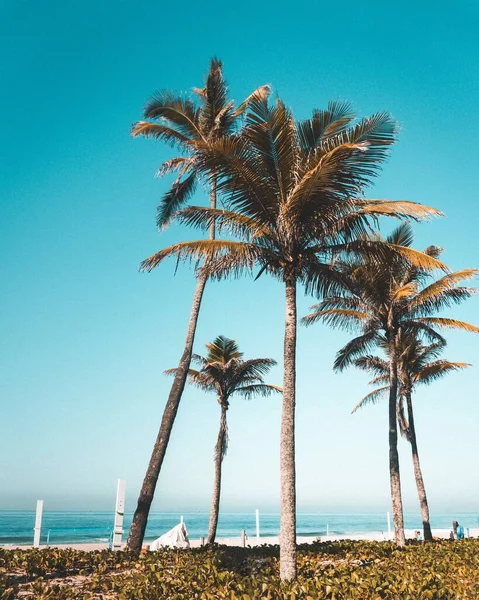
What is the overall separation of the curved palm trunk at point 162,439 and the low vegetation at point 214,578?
6.13ft

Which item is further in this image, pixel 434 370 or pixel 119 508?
pixel 434 370

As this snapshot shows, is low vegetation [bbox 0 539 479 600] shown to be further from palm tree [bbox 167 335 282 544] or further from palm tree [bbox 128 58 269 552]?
palm tree [bbox 167 335 282 544]

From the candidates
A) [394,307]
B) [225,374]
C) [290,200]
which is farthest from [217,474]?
[290,200]

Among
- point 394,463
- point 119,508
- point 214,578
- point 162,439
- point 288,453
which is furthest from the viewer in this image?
point 394,463

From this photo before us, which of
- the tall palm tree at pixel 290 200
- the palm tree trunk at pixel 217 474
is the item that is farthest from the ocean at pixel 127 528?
the tall palm tree at pixel 290 200

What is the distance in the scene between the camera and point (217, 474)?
1995 cm

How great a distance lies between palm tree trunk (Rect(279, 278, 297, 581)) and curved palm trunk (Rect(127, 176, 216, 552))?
313cm

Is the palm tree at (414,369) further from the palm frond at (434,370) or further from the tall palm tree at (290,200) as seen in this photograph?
the tall palm tree at (290,200)

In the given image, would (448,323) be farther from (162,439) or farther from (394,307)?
(162,439)

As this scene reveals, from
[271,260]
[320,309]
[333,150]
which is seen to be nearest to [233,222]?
[271,260]

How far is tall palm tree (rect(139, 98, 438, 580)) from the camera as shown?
9.51 meters

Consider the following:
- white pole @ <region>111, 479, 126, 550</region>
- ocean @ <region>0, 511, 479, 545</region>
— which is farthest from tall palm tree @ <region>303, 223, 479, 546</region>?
ocean @ <region>0, 511, 479, 545</region>

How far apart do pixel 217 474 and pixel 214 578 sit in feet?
41.7

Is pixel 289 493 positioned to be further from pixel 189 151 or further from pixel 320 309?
pixel 189 151
